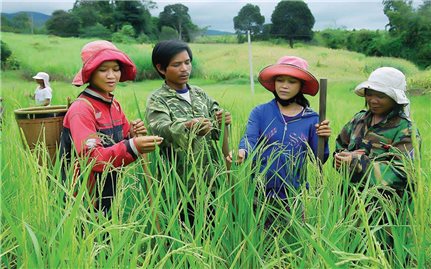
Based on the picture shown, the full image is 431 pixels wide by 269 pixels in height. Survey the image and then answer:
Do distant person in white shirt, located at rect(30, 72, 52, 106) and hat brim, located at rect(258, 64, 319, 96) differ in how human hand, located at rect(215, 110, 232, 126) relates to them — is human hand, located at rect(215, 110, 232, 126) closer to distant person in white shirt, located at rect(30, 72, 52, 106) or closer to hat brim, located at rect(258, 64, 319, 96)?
hat brim, located at rect(258, 64, 319, 96)

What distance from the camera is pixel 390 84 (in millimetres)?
1769

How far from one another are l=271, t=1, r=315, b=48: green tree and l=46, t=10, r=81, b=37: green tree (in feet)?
23.3

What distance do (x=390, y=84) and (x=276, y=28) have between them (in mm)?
10180

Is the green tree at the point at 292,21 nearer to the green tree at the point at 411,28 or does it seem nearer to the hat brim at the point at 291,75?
the green tree at the point at 411,28

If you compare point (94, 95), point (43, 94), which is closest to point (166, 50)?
point (94, 95)

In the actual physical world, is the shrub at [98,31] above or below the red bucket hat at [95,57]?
above

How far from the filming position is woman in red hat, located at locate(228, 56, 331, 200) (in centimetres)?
194

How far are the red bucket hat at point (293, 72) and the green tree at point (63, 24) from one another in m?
14.5

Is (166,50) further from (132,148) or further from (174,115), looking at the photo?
(132,148)

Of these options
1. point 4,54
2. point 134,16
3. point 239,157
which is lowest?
point 239,157

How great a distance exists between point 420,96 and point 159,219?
26.7ft

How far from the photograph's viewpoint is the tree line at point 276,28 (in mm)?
10409

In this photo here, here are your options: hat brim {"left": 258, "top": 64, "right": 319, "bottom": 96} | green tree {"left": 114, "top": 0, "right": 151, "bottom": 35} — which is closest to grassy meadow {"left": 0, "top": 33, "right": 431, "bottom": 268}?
hat brim {"left": 258, "top": 64, "right": 319, "bottom": 96}

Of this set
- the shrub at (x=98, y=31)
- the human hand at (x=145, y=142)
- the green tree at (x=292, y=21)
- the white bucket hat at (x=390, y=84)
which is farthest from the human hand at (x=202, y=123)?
the shrub at (x=98, y=31)
